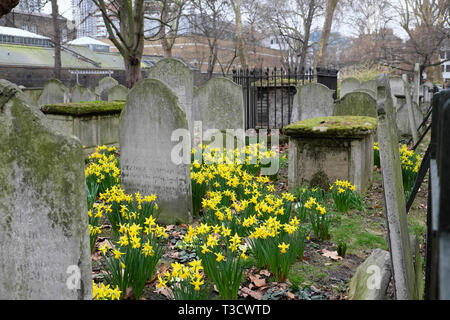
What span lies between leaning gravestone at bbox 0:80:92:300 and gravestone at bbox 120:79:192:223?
8.49 feet

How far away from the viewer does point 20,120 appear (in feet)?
7.13

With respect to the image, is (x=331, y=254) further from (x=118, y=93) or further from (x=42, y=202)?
(x=118, y=93)

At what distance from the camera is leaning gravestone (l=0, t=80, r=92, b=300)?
2139mm

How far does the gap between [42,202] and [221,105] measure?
7.29 meters

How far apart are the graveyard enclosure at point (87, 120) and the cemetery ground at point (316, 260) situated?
4.19 metres

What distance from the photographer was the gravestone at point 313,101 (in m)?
10.1

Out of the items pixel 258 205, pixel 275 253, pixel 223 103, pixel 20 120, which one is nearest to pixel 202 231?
pixel 275 253

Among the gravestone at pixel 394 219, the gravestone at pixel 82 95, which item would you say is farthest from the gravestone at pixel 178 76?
the gravestone at pixel 82 95

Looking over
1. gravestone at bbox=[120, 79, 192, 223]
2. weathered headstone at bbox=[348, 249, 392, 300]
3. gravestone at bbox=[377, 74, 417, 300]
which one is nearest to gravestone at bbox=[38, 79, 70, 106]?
gravestone at bbox=[120, 79, 192, 223]

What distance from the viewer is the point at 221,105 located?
30.4 ft

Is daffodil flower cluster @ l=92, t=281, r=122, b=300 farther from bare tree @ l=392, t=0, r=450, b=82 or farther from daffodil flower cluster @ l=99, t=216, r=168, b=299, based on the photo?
bare tree @ l=392, t=0, r=450, b=82

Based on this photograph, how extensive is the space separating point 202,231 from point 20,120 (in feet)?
5.21
